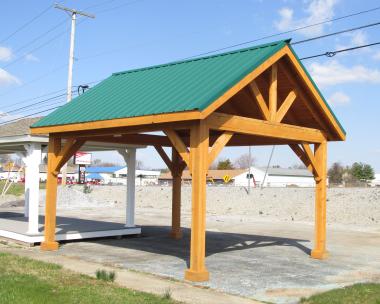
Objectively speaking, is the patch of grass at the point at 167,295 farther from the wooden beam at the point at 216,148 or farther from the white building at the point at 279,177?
the white building at the point at 279,177

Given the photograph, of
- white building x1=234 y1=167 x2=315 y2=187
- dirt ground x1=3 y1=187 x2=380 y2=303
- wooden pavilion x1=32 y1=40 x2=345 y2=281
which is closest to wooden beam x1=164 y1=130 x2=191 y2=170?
wooden pavilion x1=32 y1=40 x2=345 y2=281

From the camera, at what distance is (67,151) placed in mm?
12672

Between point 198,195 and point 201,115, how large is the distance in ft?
4.86

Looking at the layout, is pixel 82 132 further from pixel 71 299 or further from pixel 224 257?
pixel 71 299

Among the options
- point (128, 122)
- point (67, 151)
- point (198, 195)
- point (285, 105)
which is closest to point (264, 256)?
point (285, 105)

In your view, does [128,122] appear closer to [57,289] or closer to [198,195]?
[198,195]

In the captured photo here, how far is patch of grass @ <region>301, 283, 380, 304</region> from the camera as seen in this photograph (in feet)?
25.7

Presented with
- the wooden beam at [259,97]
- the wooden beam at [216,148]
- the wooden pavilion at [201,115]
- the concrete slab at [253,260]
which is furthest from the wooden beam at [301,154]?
the wooden beam at [216,148]

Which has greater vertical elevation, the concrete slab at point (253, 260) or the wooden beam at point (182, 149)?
the wooden beam at point (182, 149)

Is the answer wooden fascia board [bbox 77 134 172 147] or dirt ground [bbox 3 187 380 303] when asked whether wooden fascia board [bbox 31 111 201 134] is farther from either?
dirt ground [bbox 3 187 380 303]

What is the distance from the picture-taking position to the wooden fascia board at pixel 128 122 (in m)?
8.86

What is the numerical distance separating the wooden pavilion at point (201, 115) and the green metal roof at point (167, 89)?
0.03 m

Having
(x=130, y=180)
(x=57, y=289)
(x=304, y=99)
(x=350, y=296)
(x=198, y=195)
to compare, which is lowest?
(x=350, y=296)

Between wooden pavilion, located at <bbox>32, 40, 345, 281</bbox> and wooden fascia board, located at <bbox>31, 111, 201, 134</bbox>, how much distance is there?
18mm
